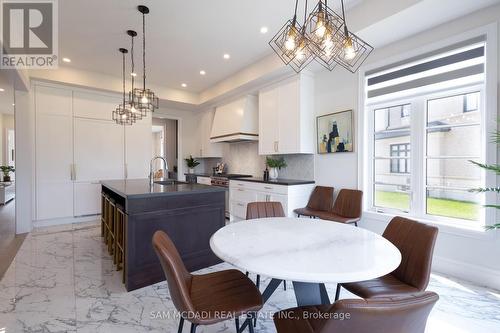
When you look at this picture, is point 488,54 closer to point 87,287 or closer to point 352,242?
point 352,242

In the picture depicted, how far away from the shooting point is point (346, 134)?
3.58m

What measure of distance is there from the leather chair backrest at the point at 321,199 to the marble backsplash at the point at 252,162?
0.36 m

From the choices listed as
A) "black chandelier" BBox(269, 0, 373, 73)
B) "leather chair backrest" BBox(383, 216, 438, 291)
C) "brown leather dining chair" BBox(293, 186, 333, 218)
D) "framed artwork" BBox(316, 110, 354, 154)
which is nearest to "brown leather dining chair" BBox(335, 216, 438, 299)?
"leather chair backrest" BBox(383, 216, 438, 291)

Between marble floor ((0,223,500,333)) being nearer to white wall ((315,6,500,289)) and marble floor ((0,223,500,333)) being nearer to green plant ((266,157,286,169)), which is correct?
white wall ((315,6,500,289))

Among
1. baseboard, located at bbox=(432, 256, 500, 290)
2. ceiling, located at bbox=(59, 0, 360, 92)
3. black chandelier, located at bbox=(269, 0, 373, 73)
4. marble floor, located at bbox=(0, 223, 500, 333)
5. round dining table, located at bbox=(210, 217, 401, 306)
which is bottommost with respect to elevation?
marble floor, located at bbox=(0, 223, 500, 333)

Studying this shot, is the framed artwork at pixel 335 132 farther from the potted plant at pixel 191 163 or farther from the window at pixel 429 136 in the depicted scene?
the potted plant at pixel 191 163

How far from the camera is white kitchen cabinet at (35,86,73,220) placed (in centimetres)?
446

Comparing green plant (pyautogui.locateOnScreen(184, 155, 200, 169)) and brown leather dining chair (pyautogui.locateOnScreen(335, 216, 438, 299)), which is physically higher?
green plant (pyautogui.locateOnScreen(184, 155, 200, 169))

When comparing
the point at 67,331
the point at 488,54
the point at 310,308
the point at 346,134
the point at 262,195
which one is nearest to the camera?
the point at 310,308

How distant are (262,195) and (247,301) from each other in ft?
9.30

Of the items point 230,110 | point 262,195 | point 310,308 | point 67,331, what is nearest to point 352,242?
point 310,308

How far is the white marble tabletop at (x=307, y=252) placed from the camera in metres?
1.05

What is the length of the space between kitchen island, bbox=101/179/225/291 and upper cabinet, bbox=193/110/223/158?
3.33 metres

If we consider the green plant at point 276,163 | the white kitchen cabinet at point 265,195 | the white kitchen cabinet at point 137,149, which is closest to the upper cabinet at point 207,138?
the white kitchen cabinet at point 137,149
